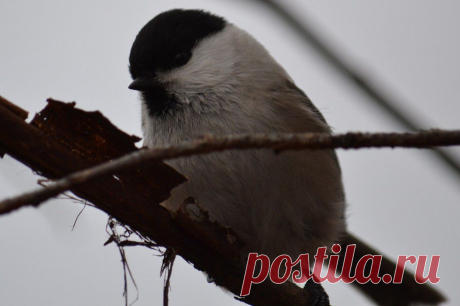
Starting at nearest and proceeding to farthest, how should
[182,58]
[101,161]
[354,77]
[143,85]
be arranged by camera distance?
[354,77], [101,161], [143,85], [182,58]

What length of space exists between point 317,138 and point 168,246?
2.64ft

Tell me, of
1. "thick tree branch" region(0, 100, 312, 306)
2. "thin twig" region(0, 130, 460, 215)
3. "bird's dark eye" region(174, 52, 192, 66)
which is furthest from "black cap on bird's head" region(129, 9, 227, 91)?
"thin twig" region(0, 130, 460, 215)

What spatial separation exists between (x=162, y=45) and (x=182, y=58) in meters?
0.11

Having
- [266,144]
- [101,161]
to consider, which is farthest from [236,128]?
[266,144]

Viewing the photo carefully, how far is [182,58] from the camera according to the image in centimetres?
236

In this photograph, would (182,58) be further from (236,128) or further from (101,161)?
(101,161)

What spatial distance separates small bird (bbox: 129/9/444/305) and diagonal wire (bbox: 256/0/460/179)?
1.16m

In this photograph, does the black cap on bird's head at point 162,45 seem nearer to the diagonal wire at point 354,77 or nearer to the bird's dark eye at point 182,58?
the bird's dark eye at point 182,58

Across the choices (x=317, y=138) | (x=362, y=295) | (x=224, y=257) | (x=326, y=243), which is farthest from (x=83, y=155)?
(x=362, y=295)

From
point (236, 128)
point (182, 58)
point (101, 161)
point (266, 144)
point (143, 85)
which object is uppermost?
point (182, 58)

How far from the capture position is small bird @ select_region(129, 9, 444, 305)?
2.06 m

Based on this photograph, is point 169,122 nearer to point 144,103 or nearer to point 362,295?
point 144,103

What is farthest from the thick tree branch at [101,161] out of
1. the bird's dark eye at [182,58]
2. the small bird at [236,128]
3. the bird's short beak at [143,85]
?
the bird's dark eye at [182,58]

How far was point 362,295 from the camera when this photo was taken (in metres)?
2.97
